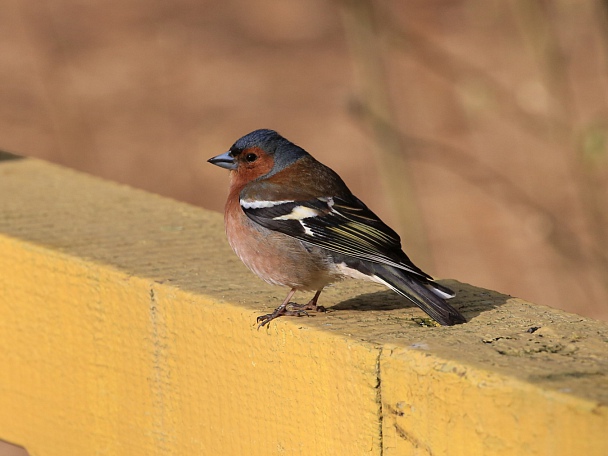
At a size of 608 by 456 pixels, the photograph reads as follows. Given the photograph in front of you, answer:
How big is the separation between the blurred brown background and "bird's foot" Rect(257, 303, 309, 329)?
210 cm

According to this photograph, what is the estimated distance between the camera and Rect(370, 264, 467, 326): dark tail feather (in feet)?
9.71

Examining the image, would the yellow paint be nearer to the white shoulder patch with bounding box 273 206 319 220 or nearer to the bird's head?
the white shoulder patch with bounding box 273 206 319 220

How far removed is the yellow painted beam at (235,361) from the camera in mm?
→ 2375

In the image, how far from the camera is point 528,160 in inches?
373

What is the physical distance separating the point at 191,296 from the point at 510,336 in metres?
0.91

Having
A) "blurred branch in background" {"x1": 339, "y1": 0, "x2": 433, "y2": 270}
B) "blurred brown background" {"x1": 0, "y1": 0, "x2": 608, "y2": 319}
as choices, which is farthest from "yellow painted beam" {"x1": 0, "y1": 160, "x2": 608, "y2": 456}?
"blurred brown background" {"x1": 0, "y1": 0, "x2": 608, "y2": 319}

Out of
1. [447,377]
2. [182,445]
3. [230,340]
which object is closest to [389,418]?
[447,377]

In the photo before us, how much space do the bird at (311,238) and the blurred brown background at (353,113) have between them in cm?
133

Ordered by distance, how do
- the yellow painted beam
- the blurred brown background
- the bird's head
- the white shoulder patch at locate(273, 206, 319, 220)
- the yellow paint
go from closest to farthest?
1. the yellow paint
2. the yellow painted beam
3. the white shoulder patch at locate(273, 206, 319, 220)
4. the bird's head
5. the blurred brown background

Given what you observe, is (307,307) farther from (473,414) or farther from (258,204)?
(473,414)

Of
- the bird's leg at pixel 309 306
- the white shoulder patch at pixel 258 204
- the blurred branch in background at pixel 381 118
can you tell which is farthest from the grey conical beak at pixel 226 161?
the blurred branch in background at pixel 381 118

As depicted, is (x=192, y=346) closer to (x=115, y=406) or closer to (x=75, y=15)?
(x=115, y=406)

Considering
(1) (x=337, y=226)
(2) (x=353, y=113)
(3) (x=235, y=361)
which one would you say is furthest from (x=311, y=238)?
(2) (x=353, y=113)

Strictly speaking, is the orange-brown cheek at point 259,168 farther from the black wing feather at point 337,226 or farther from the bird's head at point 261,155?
the black wing feather at point 337,226
